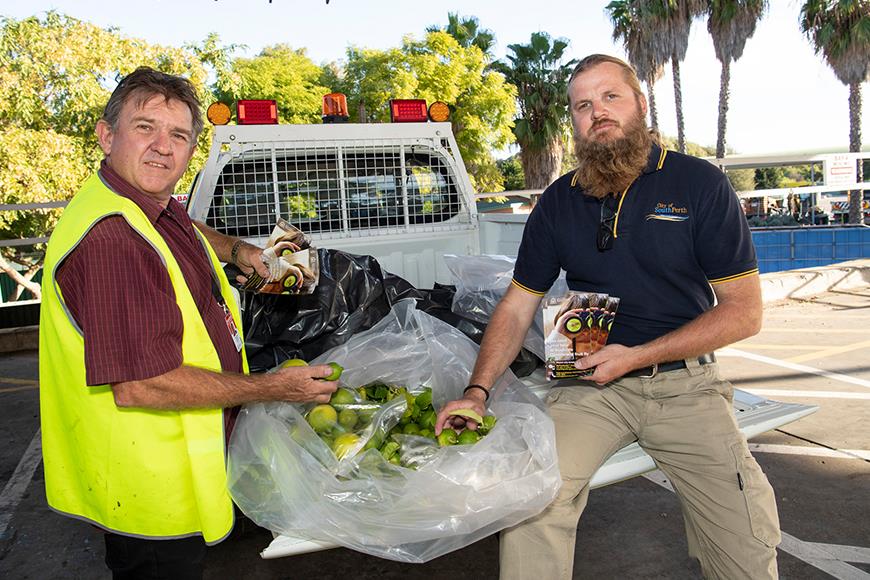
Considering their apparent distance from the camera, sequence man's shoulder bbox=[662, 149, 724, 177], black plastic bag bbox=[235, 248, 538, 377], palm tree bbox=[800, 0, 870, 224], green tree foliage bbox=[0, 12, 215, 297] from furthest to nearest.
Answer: palm tree bbox=[800, 0, 870, 224] → green tree foliage bbox=[0, 12, 215, 297] → black plastic bag bbox=[235, 248, 538, 377] → man's shoulder bbox=[662, 149, 724, 177]

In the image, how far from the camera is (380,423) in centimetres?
219

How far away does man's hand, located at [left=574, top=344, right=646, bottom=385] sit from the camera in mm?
2188

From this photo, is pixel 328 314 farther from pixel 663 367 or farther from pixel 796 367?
pixel 796 367

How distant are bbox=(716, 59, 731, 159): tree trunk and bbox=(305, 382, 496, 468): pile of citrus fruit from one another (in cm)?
2250

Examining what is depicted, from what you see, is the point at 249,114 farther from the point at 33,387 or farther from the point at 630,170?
the point at 33,387

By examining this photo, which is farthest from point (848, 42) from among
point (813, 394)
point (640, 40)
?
point (813, 394)

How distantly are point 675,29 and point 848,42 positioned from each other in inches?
230

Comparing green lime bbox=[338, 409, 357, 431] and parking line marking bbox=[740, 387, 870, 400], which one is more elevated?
green lime bbox=[338, 409, 357, 431]

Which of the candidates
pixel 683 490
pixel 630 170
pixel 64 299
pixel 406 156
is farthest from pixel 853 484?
pixel 64 299

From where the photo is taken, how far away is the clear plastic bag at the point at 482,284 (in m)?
3.23

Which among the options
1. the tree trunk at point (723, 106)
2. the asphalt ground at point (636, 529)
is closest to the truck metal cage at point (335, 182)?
the asphalt ground at point (636, 529)

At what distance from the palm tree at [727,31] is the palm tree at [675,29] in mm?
786

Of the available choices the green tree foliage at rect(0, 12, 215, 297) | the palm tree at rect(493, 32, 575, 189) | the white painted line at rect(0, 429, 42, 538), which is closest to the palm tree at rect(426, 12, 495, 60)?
the palm tree at rect(493, 32, 575, 189)

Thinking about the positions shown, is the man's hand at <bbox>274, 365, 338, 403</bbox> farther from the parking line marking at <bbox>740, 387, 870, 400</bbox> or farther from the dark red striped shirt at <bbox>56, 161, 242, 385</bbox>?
the parking line marking at <bbox>740, 387, 870, 400</bbox>
